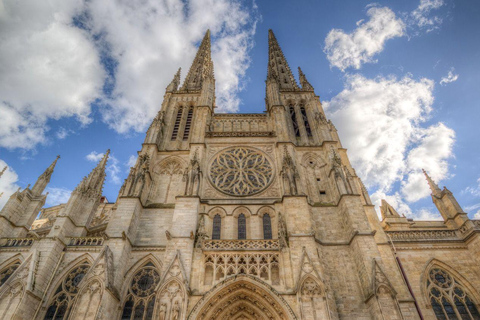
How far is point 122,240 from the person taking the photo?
40.2 ft

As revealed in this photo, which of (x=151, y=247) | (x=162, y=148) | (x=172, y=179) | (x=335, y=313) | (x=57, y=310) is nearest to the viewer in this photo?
(x=335, y=313)

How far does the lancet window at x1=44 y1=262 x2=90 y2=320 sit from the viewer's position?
459 inches

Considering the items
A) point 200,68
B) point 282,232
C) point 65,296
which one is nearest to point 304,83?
point 200,68

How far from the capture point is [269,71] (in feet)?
84.9

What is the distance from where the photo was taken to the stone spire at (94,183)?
1580cm

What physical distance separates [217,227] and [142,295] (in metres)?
4.51

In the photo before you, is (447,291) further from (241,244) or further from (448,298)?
(241,244)

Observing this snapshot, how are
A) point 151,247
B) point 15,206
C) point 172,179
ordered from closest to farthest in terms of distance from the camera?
point 151,247, point 15,206, point 172,179

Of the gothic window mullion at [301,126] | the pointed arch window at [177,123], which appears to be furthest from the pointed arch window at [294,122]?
the pointed arch window at [177,123]

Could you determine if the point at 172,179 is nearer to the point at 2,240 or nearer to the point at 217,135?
the point at 217,135

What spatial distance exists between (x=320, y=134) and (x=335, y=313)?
11.1m

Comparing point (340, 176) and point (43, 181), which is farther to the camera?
point (43, 181)

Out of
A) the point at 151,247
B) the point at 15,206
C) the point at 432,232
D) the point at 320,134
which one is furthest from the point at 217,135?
the point at 432,232

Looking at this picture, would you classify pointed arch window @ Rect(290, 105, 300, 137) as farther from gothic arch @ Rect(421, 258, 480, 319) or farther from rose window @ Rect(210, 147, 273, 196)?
gothic arch @ Rect(421, 258, 480, 319)
